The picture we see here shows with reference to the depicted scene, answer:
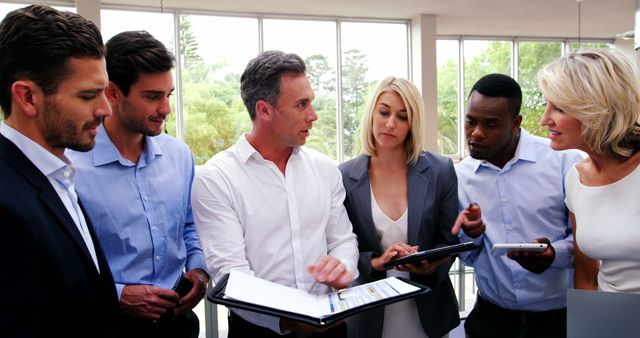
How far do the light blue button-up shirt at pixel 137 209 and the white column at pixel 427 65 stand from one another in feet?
23.9

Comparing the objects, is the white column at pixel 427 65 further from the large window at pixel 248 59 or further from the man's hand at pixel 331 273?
the man's hand at pixel 331 273

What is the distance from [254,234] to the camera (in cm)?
165

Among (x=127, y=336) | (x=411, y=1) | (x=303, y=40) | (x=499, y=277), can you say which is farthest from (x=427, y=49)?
(x=127, y=336)

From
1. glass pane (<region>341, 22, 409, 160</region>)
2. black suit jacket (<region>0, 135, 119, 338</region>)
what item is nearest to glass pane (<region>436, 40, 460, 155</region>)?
glass pane (<region>341, 22, 409, 160</region>)

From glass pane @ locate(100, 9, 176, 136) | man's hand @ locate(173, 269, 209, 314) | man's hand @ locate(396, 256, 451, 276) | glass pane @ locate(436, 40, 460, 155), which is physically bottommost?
man's hand @ locate(173, 269, 209, 314)

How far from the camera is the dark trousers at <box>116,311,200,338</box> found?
1.62m

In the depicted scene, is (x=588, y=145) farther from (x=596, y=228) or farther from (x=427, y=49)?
(x=427, y=49)

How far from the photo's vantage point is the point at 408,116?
1974 mm

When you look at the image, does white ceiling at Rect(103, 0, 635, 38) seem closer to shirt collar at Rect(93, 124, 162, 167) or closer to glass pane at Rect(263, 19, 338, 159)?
glass pane at Rect(263, 19, 338, 159)

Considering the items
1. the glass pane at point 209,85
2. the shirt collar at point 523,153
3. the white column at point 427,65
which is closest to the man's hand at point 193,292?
the shirt collar at point 523,153

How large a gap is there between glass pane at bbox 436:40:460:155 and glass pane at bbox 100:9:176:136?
4.88 m

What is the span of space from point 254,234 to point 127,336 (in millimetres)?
523

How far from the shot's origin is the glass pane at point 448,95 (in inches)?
381

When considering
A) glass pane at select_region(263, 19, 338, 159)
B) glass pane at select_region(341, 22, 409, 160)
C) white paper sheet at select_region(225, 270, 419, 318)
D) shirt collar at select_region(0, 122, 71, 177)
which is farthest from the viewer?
glass pane at select_region(341, 22, 409, 160)
